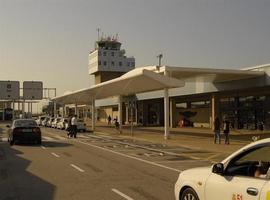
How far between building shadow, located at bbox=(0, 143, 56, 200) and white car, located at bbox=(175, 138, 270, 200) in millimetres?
4070

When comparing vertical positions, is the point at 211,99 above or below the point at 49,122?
above

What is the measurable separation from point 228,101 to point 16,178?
41478 mm

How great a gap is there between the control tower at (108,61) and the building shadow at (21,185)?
11185cm

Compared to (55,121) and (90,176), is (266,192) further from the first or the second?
(55,121)

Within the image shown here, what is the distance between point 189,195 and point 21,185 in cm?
628

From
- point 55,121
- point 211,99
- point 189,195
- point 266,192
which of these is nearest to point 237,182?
point 266,192

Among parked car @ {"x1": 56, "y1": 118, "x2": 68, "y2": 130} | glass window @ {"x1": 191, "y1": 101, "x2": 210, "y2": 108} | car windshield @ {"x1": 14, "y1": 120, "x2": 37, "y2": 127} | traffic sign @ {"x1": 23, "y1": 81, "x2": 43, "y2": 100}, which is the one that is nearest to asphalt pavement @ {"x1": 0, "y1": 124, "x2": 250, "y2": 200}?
car windshield @ {"x1": 14, "y1": 120, "x2": 37, "y2": 127}

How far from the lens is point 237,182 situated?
A: 7.14 meters

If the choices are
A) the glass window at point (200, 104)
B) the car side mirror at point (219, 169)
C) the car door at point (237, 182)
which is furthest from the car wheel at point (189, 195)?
the glass window at point (200, 104)

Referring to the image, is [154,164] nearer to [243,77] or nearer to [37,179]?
[37,179]

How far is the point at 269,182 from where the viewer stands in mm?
6598

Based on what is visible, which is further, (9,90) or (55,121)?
(9,90)

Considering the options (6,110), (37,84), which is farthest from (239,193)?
(6,110)

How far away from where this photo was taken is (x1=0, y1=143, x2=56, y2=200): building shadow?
1160 centimetres
